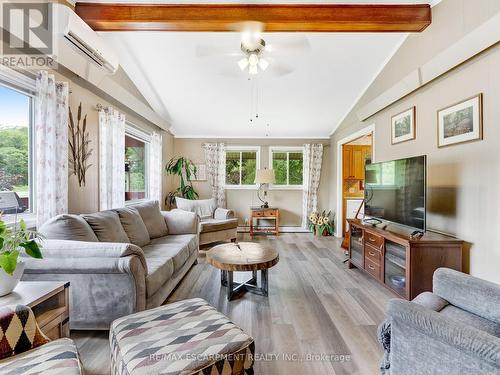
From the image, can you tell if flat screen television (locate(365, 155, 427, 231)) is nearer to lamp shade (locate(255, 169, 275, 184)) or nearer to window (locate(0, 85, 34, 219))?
lamp shade (locate(255, 169, 275, 184))

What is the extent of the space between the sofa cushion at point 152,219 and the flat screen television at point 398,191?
274cm

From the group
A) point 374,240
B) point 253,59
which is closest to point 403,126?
point 374,240

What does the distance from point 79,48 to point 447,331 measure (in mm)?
3098

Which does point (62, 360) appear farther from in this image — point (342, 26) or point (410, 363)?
point (342, 26)

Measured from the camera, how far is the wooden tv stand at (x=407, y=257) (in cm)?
213

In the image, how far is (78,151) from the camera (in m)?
2.58

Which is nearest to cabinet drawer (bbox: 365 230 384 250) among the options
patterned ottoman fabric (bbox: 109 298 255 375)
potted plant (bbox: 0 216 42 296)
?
patterned ottoman fabric (bbox: 109 298 255 375)

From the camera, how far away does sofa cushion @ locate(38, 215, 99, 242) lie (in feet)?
6.17

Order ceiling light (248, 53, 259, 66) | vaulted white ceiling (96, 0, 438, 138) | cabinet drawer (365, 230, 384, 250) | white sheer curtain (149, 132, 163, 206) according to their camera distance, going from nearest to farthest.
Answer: cabinet drawer (365, 230, 384, 250), ceiling light (248, 53, 259, 66), vaulted white ceiling (96, 0, 438, 138), white sheer curtain (149, 132, 163, 206)

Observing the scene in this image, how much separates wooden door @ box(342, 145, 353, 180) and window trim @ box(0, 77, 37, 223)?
479cm

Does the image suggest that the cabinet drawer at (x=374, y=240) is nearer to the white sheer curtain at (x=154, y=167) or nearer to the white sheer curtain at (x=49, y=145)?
the white sheer curtain at (x=49, y=145)

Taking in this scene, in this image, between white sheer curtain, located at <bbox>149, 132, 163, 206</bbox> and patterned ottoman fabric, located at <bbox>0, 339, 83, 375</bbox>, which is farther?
white sheer curtain, located at <bbox>149, 132, 163, 206</bbox>

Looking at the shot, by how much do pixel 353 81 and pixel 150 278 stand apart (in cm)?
372

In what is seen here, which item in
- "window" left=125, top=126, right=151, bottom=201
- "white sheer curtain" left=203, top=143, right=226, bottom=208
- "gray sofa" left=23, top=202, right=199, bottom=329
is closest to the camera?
"gray sofa" left=23, top=202, right=199, bottom=329
